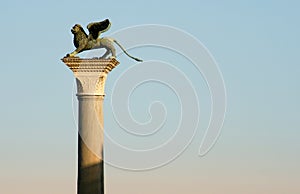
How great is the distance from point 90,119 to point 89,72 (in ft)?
4.61

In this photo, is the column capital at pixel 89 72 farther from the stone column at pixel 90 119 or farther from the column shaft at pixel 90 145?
the column shaft at pixel 90 145

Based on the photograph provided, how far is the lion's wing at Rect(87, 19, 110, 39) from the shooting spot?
2062cm

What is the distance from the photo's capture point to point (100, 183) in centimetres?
2009

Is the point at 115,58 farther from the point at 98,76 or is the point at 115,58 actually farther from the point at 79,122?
the point at 79,122

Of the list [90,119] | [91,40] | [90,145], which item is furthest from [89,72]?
[90,145]

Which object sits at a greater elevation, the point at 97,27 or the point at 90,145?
the point at 97,27

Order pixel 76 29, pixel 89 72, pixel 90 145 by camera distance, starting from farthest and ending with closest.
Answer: pixel 76 29 → pixel 89 72 → pixel 90 145

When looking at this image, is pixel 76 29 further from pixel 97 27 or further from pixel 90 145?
pixel 90 145

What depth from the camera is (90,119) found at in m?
20.2

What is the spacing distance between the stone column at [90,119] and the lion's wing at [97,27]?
94 centimetres

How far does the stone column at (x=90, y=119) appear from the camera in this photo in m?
20.0

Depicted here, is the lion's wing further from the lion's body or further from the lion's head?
the lion's head

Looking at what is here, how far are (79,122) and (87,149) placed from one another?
851 millimetres

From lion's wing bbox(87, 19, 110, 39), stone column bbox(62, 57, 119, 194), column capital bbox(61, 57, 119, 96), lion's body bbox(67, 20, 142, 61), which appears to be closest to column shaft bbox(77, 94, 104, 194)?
stone column bbox(62, 57, 119, 194)
